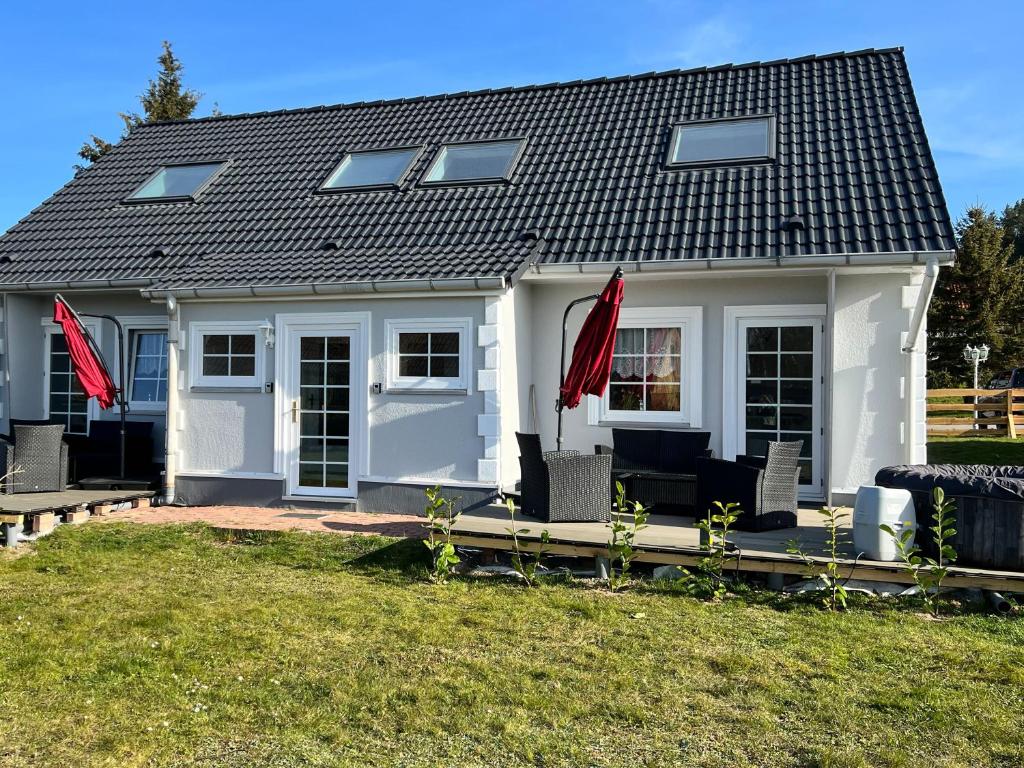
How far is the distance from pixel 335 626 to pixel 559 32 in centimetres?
891

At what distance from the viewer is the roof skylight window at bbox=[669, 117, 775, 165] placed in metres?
10.8

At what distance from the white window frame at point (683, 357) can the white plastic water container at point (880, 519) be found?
Answer: 3.42m

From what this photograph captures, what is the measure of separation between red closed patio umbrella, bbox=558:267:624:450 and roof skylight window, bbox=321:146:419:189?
4776mm

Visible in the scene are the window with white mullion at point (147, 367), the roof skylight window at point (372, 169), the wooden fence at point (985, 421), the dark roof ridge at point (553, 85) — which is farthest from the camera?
the wooden fence at point (985, 421)

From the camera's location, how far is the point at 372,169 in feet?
40.9

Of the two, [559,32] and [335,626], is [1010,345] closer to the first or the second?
[559,32]

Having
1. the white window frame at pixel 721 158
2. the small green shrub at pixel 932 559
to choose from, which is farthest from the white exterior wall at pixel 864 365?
the small green shrub at pixel 932 559

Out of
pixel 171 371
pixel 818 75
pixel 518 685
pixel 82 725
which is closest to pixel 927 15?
pixel 818 75

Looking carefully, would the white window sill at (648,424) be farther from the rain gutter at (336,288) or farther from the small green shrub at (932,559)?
the small green shrub at (932,559)

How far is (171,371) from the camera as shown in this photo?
10.0m

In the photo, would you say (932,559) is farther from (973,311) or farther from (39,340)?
(973,311)

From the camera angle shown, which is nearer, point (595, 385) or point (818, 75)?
point (595, 385)

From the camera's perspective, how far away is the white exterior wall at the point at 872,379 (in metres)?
8.90

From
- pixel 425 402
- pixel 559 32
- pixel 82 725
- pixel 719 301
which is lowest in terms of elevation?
pixel 82 725
